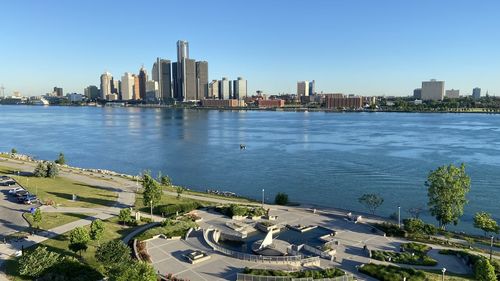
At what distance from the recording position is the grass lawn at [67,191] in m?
43.4

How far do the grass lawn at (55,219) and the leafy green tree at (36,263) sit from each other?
32.5 ft

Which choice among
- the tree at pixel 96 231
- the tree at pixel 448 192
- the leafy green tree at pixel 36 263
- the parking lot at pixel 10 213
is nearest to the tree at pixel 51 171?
the parking lot at pixel 10 213

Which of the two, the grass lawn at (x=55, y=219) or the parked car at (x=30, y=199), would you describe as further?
the parked car at (x=30, y=199)

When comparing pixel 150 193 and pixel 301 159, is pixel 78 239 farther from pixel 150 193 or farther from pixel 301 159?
pixel 301 159

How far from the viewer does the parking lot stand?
1353 inches

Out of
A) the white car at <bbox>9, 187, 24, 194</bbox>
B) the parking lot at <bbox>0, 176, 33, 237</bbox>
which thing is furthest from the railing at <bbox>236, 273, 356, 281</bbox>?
the white car at <bbox>9, 187, 24, 194</bbox>

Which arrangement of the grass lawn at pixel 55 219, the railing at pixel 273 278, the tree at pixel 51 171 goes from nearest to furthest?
the railing at pixel 273 278, the grass lawn at pixel 55 219, the tree at pixel 51 171

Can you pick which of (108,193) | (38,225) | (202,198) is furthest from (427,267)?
(108,193)

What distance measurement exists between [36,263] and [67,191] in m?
25.0

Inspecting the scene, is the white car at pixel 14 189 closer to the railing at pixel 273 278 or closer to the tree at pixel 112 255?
the tree at pixel 112 255

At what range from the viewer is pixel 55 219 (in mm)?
36875

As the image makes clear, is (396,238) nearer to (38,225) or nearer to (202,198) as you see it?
(202,198)

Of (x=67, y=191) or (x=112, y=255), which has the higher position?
(x=112, y=255)

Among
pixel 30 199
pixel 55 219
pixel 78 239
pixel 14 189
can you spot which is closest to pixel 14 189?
pixel 14 189
